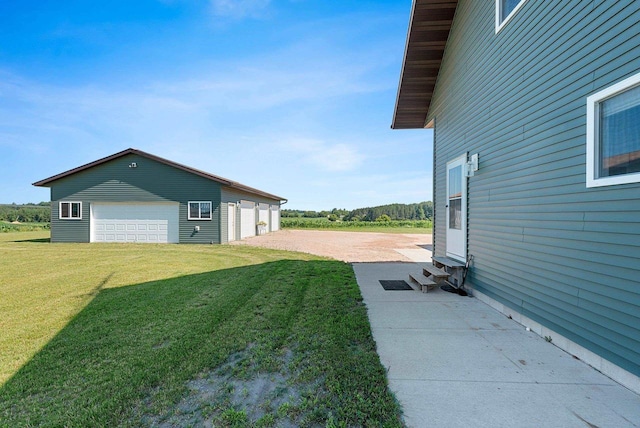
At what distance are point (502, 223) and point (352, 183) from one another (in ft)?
107

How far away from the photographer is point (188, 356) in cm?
272

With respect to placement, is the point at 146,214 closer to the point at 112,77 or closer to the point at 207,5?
the point at 112,77

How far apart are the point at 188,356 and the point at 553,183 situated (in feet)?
14.0

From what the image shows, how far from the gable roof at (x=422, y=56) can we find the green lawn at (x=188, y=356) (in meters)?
5.47

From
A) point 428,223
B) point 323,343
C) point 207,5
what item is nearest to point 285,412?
point 323,343

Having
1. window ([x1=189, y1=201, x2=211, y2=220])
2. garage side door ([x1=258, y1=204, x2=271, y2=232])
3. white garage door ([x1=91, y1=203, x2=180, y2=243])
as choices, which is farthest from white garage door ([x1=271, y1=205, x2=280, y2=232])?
white garage door ([x1=91, y1=203, x2=180, y2=243])

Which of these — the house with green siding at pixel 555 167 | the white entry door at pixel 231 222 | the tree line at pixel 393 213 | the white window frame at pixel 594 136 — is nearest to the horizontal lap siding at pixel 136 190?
the white entry door at pixel 231 222

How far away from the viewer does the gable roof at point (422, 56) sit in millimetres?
5828

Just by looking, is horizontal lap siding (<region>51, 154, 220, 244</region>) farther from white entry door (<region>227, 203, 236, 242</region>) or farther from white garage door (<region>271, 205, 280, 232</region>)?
white garage door (<region>271, 205, 280, 232</region>)

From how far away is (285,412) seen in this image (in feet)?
6.24

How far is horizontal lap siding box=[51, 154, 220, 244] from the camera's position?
13.9 meters

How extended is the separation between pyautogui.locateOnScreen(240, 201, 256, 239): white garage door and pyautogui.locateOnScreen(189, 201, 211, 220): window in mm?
2991

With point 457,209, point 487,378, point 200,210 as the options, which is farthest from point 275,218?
point 487,378

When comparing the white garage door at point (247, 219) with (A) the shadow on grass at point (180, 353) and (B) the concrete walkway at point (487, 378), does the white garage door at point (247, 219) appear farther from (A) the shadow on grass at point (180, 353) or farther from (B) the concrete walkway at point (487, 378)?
(B) the concrete walkway at point (487, 378)
